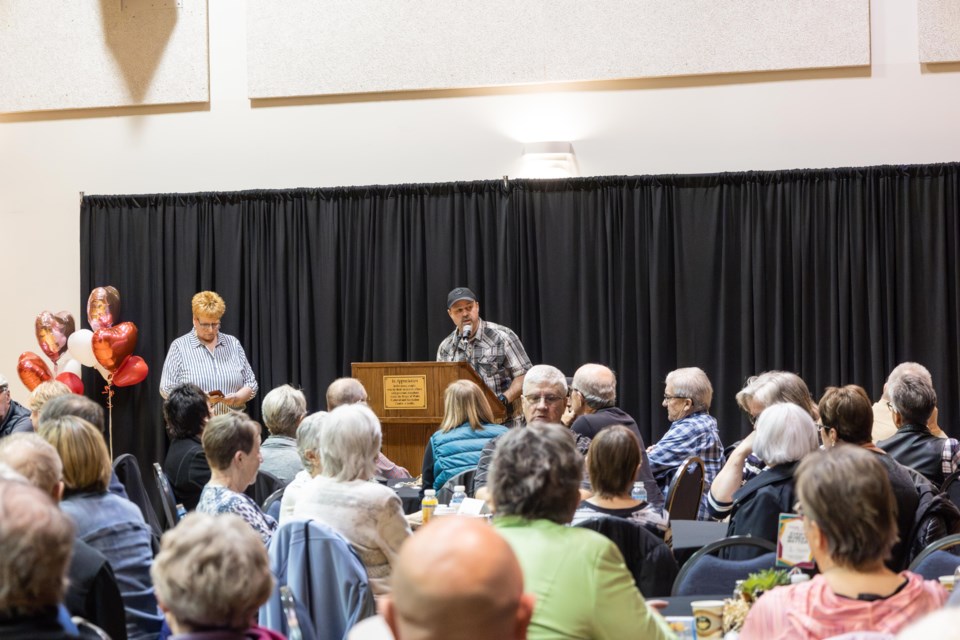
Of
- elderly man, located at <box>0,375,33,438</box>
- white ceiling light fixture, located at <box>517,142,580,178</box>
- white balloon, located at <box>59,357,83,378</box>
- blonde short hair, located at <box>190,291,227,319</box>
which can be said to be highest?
white ceiling light fixture, located at <box>517,142,580,178</box>

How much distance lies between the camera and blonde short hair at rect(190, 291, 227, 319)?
344 inches

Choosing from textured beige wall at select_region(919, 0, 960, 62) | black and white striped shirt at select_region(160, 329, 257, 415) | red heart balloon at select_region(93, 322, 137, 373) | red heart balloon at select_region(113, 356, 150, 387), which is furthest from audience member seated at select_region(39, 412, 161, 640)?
textured beige wall at select_region(919, 0, 960, 62)

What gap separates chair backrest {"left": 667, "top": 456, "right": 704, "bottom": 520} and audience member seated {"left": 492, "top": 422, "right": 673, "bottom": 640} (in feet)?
8.30

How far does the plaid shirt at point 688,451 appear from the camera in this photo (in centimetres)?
563

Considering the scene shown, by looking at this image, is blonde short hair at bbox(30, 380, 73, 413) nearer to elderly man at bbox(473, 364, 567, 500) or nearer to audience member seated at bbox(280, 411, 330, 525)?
audience member seated at bbox(280, 411, 330, 525)

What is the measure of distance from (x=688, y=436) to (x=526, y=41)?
434cm

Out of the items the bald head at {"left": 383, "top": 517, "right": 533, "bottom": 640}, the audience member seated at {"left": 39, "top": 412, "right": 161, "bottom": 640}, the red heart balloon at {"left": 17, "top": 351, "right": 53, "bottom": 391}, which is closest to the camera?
the bald head at {"left": 383, "top": 517, "right": 533, "bottom": 640}

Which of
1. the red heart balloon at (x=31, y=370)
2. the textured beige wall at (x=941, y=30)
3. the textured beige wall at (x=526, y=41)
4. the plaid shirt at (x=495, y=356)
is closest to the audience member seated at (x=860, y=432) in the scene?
the plaid shirt at (x=495, y=356)

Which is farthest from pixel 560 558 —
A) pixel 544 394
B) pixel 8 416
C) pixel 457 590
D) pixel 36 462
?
pixel 8 416

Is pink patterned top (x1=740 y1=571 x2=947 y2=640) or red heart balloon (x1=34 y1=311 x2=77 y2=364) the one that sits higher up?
red heart balloon (x1=34 y1=311 x2=77 y2=364)

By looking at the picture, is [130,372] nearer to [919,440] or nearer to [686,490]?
[686,490]

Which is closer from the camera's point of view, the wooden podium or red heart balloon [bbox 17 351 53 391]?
the wooden podium

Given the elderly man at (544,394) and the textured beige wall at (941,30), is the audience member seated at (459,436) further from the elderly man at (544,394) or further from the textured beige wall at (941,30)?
the textured beige wall at (941,30)

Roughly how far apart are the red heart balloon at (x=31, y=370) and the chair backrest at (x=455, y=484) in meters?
5.09
